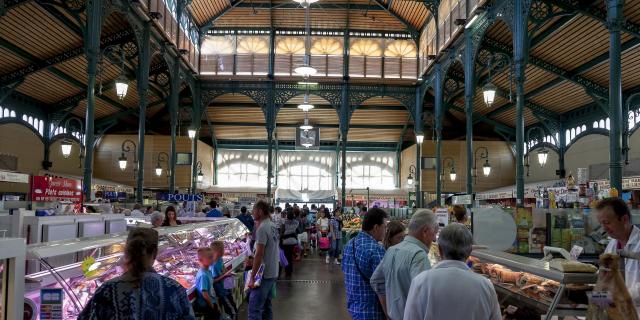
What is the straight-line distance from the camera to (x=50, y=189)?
11633 millimetres

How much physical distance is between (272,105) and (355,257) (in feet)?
75.8

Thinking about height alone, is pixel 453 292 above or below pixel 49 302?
above

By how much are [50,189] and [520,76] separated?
10946mm

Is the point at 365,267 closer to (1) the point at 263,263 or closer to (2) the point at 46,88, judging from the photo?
(1) the point at 263,263

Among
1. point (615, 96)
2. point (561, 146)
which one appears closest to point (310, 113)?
point (561, 146)

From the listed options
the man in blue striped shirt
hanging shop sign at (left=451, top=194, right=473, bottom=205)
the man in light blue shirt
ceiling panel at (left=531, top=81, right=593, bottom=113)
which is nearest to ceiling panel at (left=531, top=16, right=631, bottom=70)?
ceiling panel at (left=531, top=81, right=593, bottom=113)

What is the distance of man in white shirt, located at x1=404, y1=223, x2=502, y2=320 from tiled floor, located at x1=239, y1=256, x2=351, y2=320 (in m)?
6.23

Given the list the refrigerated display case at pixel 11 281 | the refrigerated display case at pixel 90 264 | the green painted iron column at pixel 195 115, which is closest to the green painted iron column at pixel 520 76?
the refrigerated display case at pixel 90 264

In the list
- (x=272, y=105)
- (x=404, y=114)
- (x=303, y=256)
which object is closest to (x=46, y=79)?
(x=272, y=105)

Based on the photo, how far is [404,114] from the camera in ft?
113

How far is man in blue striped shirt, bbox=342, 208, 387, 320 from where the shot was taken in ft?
14.9

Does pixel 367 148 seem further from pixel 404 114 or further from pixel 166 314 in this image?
pixel 166 314

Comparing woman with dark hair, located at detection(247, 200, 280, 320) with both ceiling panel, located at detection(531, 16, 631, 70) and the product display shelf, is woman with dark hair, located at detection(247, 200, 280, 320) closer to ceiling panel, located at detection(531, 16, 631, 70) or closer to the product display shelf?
the product display shelf

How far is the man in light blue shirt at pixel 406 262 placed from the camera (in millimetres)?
3814
